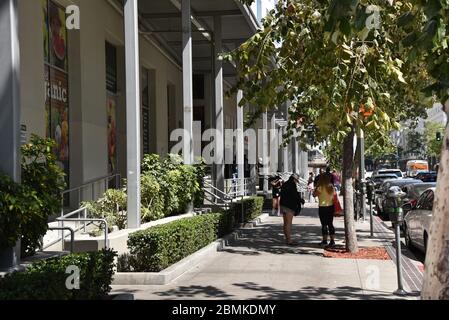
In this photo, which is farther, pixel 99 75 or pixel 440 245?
pixel 99 75

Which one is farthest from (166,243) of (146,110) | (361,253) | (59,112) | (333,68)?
(146,110)

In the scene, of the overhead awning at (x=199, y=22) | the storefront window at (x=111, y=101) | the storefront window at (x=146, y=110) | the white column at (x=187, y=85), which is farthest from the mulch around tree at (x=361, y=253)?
the storefront window at (x=146, y=110)

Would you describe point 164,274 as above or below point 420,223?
below

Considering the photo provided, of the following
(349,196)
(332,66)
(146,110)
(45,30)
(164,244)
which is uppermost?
(45,30)

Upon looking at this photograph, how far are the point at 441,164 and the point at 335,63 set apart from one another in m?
6.69

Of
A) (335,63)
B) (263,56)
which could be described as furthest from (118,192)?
(335,63)

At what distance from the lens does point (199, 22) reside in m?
20.5

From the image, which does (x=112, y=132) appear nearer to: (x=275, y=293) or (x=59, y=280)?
(x=275, y=293)

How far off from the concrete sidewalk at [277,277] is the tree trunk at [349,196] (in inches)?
30.2

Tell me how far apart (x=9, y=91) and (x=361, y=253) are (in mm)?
8334

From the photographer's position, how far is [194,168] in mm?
14820

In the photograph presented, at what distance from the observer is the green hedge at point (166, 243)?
941 cm
